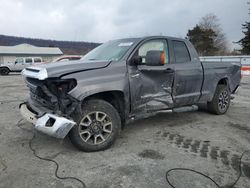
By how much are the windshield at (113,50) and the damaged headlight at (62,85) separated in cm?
97

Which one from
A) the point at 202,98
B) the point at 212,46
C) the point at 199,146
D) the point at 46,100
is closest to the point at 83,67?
the point at 46,100

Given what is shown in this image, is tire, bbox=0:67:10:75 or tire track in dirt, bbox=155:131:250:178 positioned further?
tire, bbox=0:67:10:75

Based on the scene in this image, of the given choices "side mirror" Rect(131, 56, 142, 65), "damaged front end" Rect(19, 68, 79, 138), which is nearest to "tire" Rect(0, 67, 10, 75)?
"damaged front end" Rect(19, 68, 79, 138)

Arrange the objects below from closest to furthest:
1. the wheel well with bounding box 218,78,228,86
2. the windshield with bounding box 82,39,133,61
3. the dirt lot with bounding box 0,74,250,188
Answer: the dirt lot with bounding box 0,74,250,188, the windshield with bounding box 82,39,133,61, the wheel well with bounding box 218,78,228,86

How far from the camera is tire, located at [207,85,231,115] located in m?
5.94

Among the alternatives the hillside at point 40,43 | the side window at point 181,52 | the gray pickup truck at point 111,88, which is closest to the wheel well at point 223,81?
the gray pickup truck at point 111,88

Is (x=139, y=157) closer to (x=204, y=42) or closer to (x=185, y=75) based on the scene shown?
(x=185, y=75)

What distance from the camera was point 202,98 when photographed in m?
5.46

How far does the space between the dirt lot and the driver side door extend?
60 cm

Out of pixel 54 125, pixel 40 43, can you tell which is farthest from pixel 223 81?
pixel 40 43

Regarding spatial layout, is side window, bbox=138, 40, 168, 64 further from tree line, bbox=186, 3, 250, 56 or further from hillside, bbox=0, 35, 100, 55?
hillside, bbox=0, 35, 100, 55

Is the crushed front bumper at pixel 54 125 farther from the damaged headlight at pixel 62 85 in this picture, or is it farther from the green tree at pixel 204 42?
the green tree at pixel 204 42

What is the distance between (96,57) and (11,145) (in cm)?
215

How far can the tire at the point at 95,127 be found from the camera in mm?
3576
